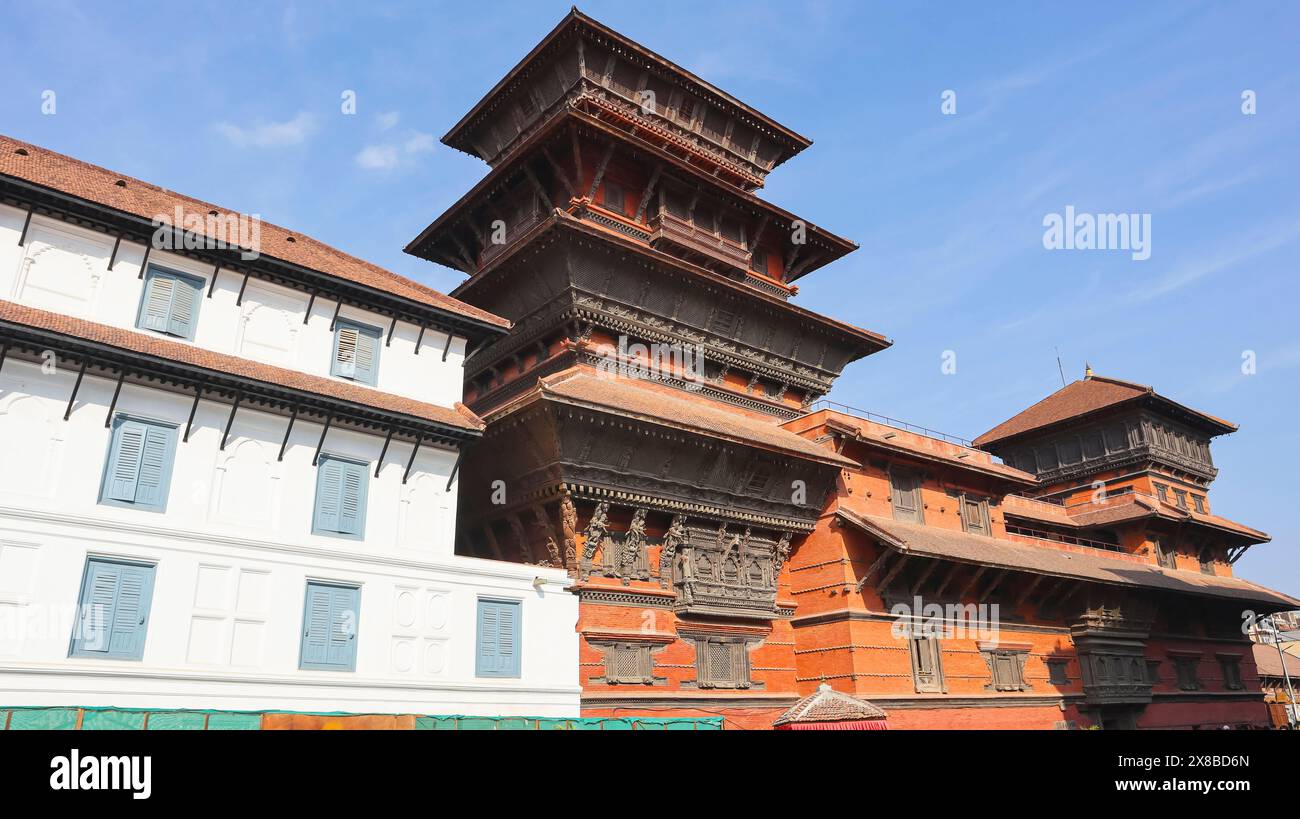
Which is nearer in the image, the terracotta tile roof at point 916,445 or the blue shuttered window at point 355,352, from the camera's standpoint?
the blue shuttered window at point 355,352

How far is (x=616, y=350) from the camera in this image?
2441cm

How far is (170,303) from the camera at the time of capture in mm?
15914

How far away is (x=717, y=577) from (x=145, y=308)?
47.3 ft

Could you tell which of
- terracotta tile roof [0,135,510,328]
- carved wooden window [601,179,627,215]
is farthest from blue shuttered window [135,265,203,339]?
carved wooden window [601,179,627,215]

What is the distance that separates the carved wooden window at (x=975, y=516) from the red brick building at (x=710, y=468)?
11 cm

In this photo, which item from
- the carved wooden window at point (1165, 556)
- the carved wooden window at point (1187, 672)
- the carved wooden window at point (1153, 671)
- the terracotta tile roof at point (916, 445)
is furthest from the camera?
the carved wooden window at point (1165, 556)

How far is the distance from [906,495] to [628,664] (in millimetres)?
11955

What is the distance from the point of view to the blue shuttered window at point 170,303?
1563cm

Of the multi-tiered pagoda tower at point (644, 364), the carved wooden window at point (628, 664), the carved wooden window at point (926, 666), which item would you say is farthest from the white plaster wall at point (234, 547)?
the carved wooden window at point (926, 666)

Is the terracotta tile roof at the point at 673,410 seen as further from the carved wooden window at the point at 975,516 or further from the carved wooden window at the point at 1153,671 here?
the carved wooden window at the point at 1153,671

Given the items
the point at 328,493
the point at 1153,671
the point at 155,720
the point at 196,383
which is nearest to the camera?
the point at 155,720

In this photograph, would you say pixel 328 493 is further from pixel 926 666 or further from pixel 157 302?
pixel 926 666

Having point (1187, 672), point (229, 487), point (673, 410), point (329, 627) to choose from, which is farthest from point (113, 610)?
point (1187, 672)
